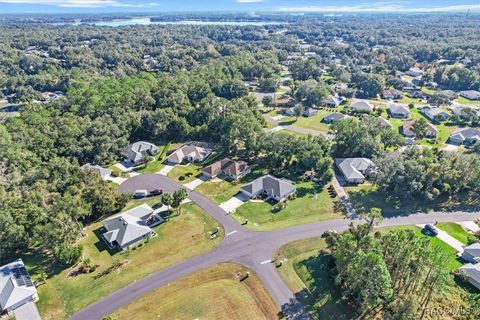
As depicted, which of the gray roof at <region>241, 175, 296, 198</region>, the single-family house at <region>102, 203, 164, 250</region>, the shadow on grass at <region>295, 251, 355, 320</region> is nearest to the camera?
the shadow on grass at <region>295, 251, 355, 320</region>

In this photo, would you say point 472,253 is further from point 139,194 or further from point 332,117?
point 332,117

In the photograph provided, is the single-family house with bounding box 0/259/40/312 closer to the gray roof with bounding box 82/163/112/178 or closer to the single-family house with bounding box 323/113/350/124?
the gray roof with bounding box 82/163/112/178

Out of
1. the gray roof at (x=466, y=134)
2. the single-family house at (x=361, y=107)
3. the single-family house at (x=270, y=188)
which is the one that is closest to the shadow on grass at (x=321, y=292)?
the single-family house at (x=270, y=188)

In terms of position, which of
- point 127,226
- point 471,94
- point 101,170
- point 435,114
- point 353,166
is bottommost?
point 471,94

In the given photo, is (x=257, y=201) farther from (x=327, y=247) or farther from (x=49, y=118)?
(x=49, y=118)

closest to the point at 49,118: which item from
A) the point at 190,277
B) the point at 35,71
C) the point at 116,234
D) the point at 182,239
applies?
the point at 116,234

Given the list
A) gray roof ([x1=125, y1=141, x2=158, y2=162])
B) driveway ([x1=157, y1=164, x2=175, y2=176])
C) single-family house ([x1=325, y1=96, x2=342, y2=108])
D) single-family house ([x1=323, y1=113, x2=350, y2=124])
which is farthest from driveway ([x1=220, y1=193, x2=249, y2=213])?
single-family house ([x1=325, y1=96, x2=342, y2=108])

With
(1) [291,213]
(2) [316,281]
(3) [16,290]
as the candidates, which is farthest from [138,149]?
(2) [316,281]
